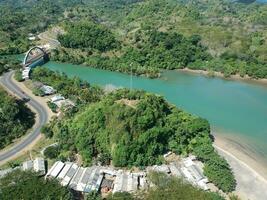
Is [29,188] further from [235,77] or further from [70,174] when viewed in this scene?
[235,77]

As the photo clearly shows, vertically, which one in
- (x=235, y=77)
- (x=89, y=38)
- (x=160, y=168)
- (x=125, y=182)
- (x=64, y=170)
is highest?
(x=125, y=182)

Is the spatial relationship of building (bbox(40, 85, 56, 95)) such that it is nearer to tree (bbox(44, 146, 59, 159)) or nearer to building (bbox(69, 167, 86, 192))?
tree (bbox(44, 146, 59, 159))

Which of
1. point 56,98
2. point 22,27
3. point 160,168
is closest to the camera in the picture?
point 160,168

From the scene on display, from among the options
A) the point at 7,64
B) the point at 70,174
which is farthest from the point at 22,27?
the point at 70,174

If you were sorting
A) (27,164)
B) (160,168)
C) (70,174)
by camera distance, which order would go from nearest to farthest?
(70,174) → (27,164) → (160,168)

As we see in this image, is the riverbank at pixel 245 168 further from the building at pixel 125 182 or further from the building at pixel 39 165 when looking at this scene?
Result: the building at pixel 39 165

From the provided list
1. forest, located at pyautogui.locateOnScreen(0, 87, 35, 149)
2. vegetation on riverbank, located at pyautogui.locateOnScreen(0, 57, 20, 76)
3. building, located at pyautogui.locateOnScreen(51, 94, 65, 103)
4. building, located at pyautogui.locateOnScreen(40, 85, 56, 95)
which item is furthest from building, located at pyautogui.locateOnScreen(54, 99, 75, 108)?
vegetation on riverbank, located at pyautogui.locateOnScreen(0, 57, 20, 76)
